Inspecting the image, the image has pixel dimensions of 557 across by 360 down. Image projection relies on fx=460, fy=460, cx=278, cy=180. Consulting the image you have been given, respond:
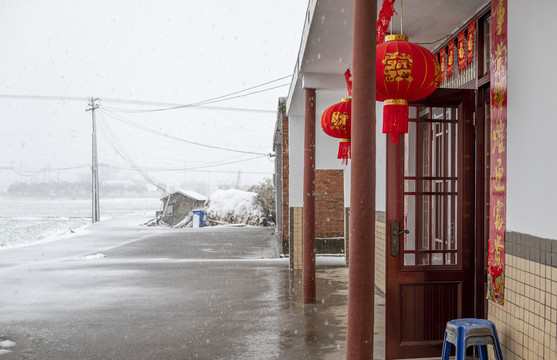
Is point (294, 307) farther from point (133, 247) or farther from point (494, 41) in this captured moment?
point (133, 247)

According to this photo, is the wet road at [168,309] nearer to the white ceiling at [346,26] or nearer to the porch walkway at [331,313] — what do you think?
the porch walkway at [331,313]

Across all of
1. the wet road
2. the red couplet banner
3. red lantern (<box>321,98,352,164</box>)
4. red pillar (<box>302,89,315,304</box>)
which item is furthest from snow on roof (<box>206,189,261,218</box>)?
the red couplet banner

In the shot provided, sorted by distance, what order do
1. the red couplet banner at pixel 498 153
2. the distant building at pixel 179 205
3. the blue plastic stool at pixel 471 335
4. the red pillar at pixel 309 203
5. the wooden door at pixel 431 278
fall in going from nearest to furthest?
the blue plastic stool at pixel 471 335
the red couplet banner at pixel 498 153
the wooden door at pixel 431 278
the red pillar at pixel 309 203
the distant building at pixel 179 205

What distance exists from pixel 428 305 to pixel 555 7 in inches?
104

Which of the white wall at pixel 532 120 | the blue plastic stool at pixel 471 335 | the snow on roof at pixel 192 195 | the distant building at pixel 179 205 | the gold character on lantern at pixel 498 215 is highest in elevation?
the white wall at pixel 532 120

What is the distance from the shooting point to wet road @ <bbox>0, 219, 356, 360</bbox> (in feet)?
15.7

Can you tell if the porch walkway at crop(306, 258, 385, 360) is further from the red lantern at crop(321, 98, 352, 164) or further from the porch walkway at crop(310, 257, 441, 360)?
the red lantern at crop(321, 98, 352, 164)

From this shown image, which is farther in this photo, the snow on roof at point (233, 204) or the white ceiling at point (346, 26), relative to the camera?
the snow on roof at point (233, 204)

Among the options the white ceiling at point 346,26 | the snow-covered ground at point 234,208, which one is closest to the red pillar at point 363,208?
the white ceiling at point 346,26

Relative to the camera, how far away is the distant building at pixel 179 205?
28.7 meters

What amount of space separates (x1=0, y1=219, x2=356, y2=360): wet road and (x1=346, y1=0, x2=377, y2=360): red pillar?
171cm

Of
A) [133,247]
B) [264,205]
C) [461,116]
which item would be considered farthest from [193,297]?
[264,205]

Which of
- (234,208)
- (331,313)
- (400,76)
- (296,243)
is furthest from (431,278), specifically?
(234,208)

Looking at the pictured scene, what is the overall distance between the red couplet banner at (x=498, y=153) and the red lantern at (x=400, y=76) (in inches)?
17.7
